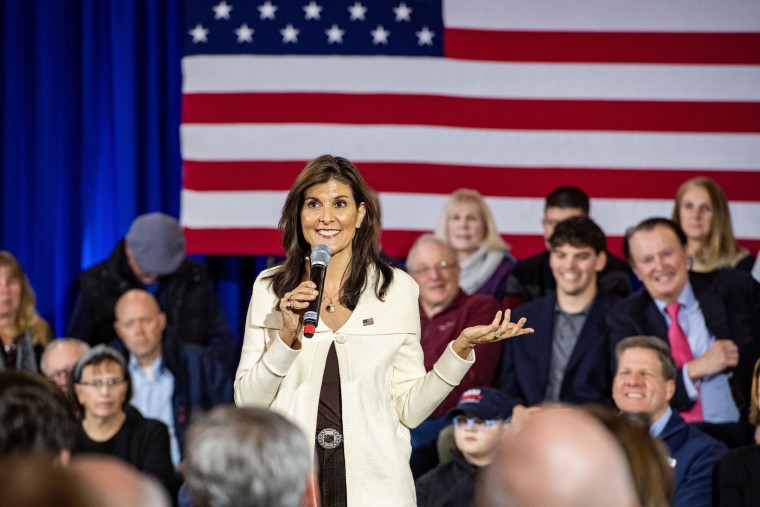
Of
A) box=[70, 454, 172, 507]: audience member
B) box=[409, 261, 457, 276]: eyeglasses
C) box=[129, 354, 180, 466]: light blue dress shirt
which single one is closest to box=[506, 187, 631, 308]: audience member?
box=[409, 261, 457, 276]: eyeglasses

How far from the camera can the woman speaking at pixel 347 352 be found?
2771 millimetres

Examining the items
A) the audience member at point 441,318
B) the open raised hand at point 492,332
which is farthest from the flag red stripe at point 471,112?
the open raised hand at point 492,332

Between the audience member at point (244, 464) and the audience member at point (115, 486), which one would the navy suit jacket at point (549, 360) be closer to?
the audience member at point (244, 464)

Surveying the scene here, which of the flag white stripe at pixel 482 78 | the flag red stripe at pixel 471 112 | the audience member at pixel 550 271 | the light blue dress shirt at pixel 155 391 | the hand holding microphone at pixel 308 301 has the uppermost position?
the flag white stripe at pixel 482 78

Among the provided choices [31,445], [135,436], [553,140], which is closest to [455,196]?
[553,140]

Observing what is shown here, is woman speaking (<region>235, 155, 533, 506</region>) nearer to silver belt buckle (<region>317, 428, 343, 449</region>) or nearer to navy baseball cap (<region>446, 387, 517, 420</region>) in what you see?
silver belt buckle (<region>317, 428, 343, 449</region>)

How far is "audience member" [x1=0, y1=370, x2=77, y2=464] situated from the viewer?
1.91 m

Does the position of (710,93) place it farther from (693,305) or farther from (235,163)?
(235,163)

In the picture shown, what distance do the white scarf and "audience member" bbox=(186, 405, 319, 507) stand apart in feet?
12.7

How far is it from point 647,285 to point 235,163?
2.34 m

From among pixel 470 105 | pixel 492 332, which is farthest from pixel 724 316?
pixel 492 332

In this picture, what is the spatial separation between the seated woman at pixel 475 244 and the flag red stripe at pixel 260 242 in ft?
1.71

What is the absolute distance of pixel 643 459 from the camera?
168cm

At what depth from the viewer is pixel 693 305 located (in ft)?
15.8
